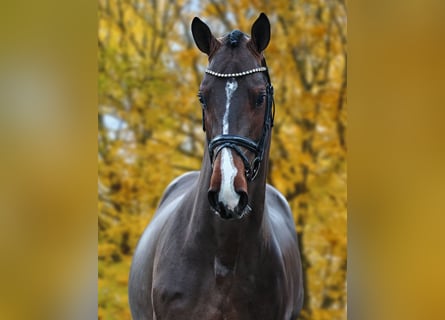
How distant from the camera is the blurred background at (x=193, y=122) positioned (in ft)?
14.3

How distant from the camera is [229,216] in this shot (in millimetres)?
2281

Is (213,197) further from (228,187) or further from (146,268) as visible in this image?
(146,268)

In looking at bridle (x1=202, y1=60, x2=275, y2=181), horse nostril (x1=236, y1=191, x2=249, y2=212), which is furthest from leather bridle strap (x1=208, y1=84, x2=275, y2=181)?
horse nostril (x1=236, y1=191, x2=249, y2=212)

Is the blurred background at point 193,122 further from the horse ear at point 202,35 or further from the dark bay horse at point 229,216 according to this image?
the horse ear at point 202,35

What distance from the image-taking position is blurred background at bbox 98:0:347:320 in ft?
14.3

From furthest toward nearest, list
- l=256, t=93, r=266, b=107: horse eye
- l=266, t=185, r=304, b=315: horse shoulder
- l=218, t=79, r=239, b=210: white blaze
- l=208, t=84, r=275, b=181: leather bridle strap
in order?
l=266, t=185, r=304, b=315: horse shoulder < l=256, t=93, r=266, b=107: horse eye < l=208, t=84, r=275, b=181: leather bridle strap < l=218, t=79, r=239, b=210: white blaze

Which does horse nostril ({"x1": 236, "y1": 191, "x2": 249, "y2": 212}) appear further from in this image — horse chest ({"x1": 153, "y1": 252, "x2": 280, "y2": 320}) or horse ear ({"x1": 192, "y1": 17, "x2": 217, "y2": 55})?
horse ear ({"x1": 192, "y1": 17, "x2": 217, "y2": 55})

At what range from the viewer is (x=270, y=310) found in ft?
8.89

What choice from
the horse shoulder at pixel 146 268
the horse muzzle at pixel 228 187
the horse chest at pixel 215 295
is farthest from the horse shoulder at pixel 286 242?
the horse muzzle at pixel 228 187

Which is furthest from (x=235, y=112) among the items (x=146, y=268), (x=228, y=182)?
(x=146, y=268)

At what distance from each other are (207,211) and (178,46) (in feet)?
6.96
